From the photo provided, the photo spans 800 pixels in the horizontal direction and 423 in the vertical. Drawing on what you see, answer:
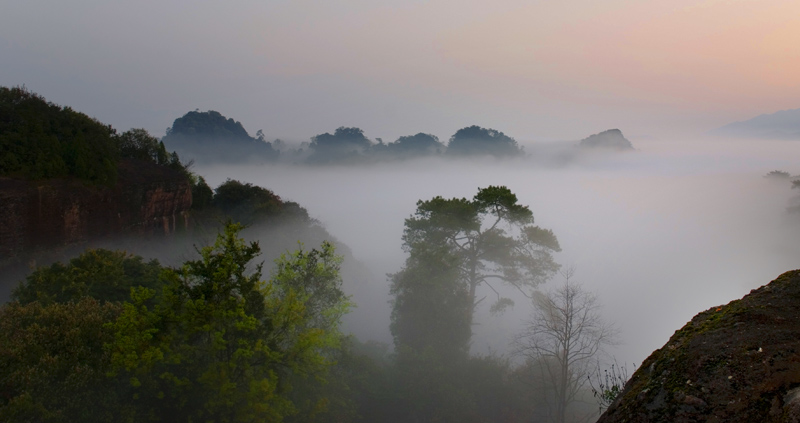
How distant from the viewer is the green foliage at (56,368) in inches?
436

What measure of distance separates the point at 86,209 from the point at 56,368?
19.1 m

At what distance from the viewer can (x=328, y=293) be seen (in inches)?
919

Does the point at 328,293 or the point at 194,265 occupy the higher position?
the point at 194,265

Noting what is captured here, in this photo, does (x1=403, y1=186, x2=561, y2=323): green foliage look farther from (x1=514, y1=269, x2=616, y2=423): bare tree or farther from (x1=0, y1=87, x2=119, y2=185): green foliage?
(x1=0, y1=87, x2=119, y2=185): green foliage

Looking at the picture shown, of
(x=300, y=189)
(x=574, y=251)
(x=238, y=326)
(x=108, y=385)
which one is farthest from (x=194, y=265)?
(x=300, y=189)

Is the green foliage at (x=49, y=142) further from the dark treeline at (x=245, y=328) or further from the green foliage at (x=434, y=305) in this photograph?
the green foliage at (x=434, y=305)

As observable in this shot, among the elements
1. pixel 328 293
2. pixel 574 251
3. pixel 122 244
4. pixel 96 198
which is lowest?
pixel 574 251

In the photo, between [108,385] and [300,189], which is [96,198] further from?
[300,189]

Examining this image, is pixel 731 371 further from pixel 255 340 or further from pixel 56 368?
pixel 56 368

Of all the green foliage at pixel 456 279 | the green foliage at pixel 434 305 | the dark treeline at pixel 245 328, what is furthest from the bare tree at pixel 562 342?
the green foliage at pixel 434 305

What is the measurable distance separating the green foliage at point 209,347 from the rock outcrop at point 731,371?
11785 millimetres

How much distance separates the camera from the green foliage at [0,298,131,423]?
11.1 metres

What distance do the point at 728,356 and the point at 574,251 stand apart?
9963 cm

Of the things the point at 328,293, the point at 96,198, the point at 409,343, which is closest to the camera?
the point at 328,293
